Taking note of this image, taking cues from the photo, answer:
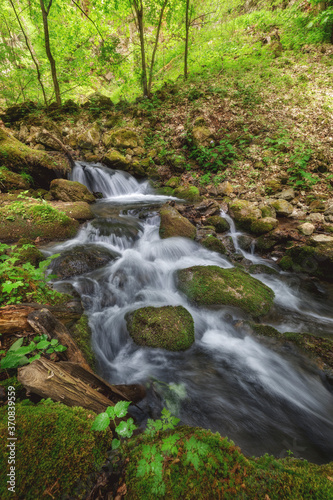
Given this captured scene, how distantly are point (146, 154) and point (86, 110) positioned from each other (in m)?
5.47

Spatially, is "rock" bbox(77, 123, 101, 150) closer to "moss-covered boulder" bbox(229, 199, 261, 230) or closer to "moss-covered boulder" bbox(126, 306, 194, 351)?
"moss-covered boulder" bbox(229, 199, 261, 230)

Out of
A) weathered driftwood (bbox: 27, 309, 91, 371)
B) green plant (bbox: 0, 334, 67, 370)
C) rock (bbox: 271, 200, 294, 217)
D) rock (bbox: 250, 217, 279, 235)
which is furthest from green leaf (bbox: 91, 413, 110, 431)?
rock (bbox: 271, 200, 294, 217)

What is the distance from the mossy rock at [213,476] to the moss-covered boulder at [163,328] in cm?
210

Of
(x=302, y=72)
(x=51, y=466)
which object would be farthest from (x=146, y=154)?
(x=51, y=466)

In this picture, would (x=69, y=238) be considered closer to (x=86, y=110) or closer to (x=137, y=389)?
(x=137, y=389)

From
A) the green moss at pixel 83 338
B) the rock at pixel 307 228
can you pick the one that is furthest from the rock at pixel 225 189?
the green moss at pixel 83 338

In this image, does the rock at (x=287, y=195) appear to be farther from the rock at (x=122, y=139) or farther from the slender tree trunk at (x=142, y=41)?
the slender tree trunk at (x=142, y=41)

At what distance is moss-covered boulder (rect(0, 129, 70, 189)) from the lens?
290 inches

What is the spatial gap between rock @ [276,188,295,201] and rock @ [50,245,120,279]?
6501mm

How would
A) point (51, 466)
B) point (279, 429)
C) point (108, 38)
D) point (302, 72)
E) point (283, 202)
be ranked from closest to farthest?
point (51, 466), point (279, 429), point (283, 202), point (302, 72), point (108, 38)

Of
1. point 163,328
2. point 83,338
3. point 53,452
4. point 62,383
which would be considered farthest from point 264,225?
point 53,452

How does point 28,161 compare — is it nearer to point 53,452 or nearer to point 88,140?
point 88,140

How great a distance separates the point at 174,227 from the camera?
6.73m

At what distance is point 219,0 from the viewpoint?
13266mm
